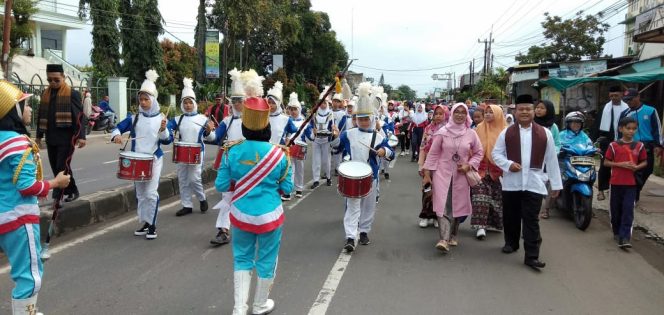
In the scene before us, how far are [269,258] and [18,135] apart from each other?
6.54 ft

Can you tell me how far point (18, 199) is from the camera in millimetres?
3428

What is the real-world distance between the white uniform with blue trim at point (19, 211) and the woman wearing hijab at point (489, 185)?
530cm

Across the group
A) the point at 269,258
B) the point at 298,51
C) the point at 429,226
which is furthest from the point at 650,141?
the point at 298,51

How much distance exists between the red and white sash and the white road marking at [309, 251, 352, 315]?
1.21 meters

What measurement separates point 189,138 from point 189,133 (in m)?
0.07

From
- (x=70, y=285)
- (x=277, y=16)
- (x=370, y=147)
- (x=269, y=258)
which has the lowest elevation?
(x=70, y=285)

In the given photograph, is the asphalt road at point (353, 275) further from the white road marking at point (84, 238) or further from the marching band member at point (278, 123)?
the marching band member at point (278, 123)

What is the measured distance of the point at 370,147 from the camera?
20.8 feet

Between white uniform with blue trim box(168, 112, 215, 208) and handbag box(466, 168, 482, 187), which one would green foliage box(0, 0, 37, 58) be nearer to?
white uniform with blue trim box(168, 112, 215, 208)

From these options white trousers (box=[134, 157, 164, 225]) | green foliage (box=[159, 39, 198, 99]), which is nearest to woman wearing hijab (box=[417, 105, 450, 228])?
white trousers (box=[134, 157, 164, 225])

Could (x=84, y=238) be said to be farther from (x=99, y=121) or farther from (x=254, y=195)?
(x=99, y=121)

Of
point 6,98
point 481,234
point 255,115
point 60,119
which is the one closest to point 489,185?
point 481,234

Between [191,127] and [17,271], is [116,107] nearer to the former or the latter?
[191,127]

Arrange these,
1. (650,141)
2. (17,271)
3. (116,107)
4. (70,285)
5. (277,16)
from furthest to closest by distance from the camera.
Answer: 1. (277,16)
2. (116,107)
3. (650,141)
4. (70,285)
5. (17,271)
